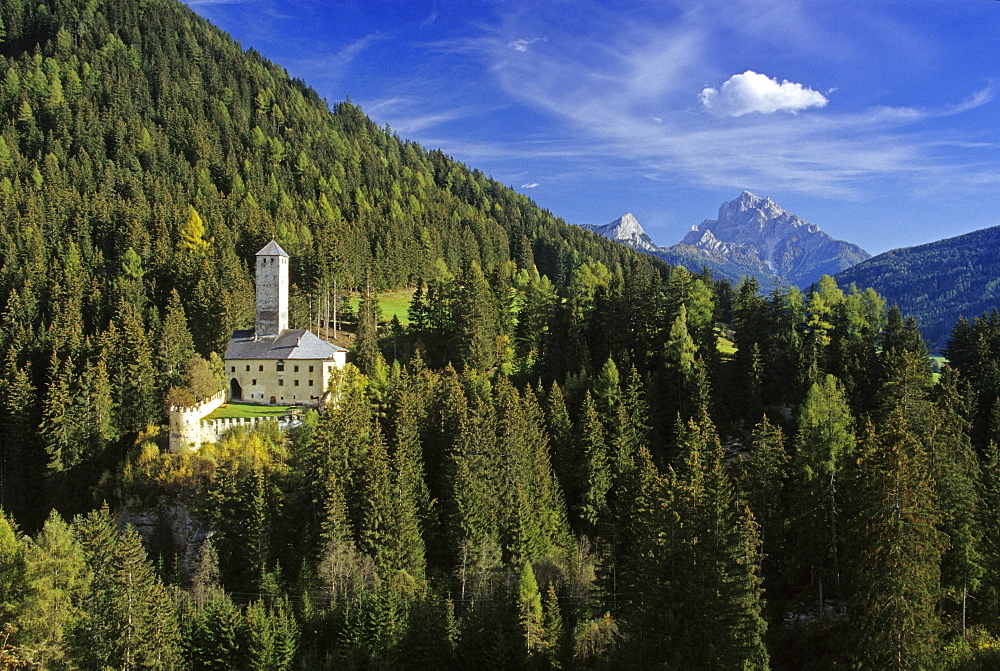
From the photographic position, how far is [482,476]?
5019cm

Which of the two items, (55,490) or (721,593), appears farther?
(55,490)

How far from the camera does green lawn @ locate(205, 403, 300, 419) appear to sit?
56219 mm

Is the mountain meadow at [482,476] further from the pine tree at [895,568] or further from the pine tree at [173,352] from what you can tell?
the pine tree at [173,352]

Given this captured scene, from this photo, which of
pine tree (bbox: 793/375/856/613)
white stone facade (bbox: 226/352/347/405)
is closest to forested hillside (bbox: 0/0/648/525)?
white stone facade (bbox: 226/352/347/405)

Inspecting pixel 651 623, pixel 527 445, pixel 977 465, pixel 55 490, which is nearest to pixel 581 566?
pixel 527 445

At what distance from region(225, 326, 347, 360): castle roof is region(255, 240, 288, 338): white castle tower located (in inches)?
45.0

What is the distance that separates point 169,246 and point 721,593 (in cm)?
7253

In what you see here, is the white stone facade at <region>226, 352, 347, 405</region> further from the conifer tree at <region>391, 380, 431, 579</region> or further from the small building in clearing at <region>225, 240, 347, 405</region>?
the conifer tree at <region>391, 380, 431, 579</region>

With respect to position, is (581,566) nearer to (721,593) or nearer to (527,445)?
(527,445)

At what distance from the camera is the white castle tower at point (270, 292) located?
6600 cm

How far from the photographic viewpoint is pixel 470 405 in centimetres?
5606

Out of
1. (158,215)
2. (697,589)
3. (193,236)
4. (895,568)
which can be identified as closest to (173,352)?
(193,236)

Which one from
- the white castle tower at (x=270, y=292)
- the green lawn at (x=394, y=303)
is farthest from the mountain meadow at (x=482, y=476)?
the white castle tower at (x=270, y=292)

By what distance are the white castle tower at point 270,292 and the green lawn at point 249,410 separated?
8.23 metres
